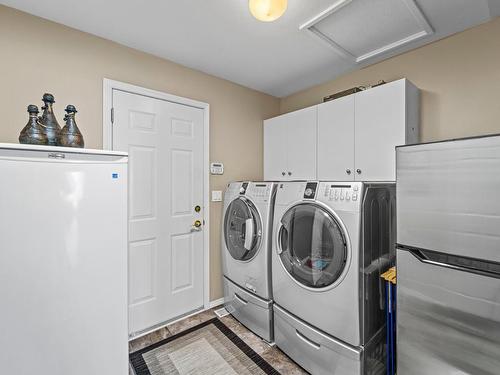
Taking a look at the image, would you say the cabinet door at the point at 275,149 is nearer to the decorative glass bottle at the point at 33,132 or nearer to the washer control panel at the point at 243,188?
the washer control panel at the point at 243,188

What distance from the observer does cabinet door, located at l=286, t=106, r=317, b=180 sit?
2389 millimetres

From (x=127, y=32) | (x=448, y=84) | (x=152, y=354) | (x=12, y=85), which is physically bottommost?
(x=152, y=354)

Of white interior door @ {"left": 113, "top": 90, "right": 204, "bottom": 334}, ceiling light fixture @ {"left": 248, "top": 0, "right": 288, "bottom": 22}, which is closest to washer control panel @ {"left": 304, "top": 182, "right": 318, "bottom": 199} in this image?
ceiling light fixture @ {"left": 248, "top": 0, "right": 288, "bottom": 22}

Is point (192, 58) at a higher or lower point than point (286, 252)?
higher

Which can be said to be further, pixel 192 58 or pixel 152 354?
pixel 192 58

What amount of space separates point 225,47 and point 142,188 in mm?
1439

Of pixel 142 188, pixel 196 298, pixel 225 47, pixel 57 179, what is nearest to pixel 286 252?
pixel 196 298

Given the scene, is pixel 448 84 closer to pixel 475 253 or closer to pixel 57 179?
pixel 475 253

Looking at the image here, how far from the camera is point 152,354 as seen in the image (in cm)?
188

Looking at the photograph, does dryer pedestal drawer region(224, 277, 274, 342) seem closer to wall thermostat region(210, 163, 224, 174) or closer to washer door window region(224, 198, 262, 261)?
washer door window region(224, 198, 262, 261)

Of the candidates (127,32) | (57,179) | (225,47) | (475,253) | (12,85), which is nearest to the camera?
A: (475,253)

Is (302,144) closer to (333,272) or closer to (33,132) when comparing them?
(333,272)

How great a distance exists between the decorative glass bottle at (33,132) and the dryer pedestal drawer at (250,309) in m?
1.89

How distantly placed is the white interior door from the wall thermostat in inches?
5.3
